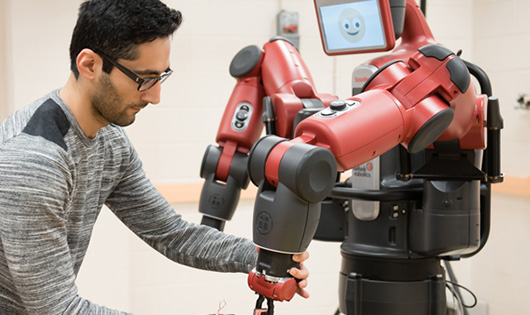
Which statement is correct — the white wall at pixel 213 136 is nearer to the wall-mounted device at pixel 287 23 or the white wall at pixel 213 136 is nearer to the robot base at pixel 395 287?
the wall-mounted device at pixel 287 23

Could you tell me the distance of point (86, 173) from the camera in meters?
1.69

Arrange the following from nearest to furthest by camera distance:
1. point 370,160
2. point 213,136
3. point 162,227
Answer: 1. point 370,160
2. point 162,227
3. point 213,136

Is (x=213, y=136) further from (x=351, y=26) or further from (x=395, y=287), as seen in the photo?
(x=395, y=287)

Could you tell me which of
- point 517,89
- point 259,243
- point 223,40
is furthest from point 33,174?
point 517,89

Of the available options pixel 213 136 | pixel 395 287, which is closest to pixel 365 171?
pixel 395 287

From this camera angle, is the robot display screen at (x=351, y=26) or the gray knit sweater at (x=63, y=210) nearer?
the gray knit sweater at (x=63, y=210)

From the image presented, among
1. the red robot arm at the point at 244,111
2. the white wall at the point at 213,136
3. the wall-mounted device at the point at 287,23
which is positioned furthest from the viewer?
the wall-mounted device at the point at 287,23

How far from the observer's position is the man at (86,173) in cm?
146

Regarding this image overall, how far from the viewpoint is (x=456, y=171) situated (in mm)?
1929

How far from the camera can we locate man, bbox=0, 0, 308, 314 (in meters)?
1.46

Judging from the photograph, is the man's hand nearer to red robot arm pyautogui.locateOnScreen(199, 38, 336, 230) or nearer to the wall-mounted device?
red robot arm pyautogui.locateOnScreen(199, 38, 336, 230)

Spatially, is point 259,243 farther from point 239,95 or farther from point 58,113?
point 239,95

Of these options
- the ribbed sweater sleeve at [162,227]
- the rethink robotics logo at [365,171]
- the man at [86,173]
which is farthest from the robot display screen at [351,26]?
the ribbed sweater sleeve at [162,227]

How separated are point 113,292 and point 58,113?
1.99 m
